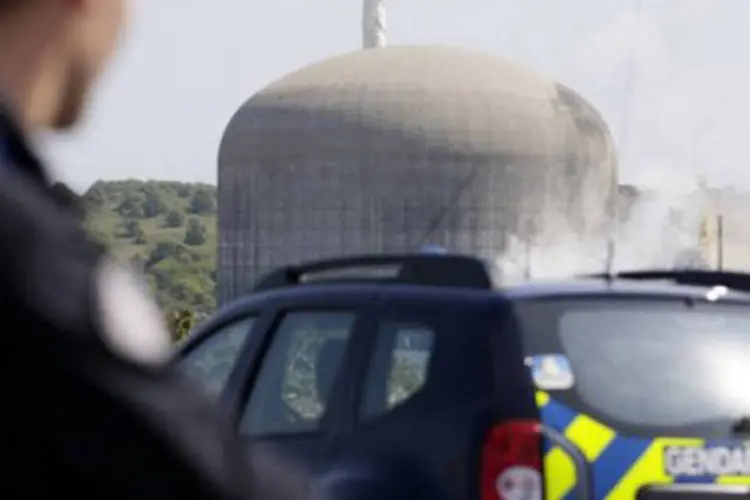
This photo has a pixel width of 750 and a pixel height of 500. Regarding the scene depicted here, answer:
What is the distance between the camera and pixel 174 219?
103 meters

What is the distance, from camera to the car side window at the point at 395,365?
7656mm

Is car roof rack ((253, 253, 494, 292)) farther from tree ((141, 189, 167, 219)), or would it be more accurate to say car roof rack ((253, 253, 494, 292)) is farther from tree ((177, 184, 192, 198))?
tree ((177, 184, 192, 198))

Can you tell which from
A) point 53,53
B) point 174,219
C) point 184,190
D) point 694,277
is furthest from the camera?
point 184,190

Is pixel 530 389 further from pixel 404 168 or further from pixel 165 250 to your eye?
pixel 165 250

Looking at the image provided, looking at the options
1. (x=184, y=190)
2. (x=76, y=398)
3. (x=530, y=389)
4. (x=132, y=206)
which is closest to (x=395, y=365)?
(x=530, y=389)

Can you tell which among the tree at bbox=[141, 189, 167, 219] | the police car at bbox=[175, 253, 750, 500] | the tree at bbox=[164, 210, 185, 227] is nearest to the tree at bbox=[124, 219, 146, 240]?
the tree at bbox=[141, 189, 167, 219]

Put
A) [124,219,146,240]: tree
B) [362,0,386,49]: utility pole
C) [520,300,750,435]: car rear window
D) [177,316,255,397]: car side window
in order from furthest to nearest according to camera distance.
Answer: [124,219,146,240]: tree
[362,0,386,49]: utility pole
[177,316,255,397]: car side window
[520,300,750,435]: car rear window

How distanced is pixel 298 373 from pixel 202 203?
101m

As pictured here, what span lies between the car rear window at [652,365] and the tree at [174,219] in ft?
312

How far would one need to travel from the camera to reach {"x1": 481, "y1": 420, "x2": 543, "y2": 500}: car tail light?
7.12 m

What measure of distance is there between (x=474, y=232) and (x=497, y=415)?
4887 centimetres

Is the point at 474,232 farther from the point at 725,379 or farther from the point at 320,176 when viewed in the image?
the point at 725,379

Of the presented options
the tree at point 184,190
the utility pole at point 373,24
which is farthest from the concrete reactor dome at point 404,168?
the tree at point 184,190

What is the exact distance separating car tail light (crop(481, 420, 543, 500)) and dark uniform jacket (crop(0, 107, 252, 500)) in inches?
217
